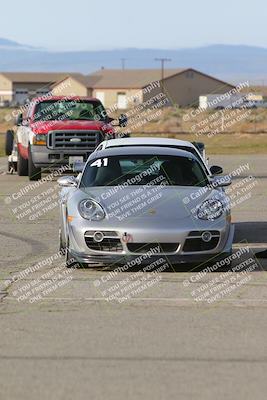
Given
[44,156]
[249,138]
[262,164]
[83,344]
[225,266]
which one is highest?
[83,344]

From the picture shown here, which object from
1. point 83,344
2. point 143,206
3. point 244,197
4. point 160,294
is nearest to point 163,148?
point 143,206

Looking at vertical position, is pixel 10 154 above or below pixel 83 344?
below

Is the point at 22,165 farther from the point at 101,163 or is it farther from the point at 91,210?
the point at 91,210

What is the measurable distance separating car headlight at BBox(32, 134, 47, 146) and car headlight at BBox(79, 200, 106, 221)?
1279cm

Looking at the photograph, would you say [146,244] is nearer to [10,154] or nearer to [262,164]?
[10,154]

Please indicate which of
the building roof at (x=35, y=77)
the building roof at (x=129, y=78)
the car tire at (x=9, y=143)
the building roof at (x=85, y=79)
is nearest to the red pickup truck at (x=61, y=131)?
the car tire at (x=9, y=143)

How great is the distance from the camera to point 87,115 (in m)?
25.3

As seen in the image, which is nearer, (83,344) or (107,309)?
(83,344)

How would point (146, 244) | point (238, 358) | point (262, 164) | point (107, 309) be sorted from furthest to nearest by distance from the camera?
point (262, 164) < point (146, 244) < point (107, 309) < point (238, 358)

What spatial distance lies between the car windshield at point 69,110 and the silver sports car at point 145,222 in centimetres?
1255

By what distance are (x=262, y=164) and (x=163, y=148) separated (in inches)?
710

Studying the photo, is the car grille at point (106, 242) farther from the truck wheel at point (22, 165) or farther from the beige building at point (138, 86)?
the beige building at point (138, 86)

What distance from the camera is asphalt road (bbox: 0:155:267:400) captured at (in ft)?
22.0

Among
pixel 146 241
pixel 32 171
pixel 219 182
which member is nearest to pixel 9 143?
pixel 32 171
